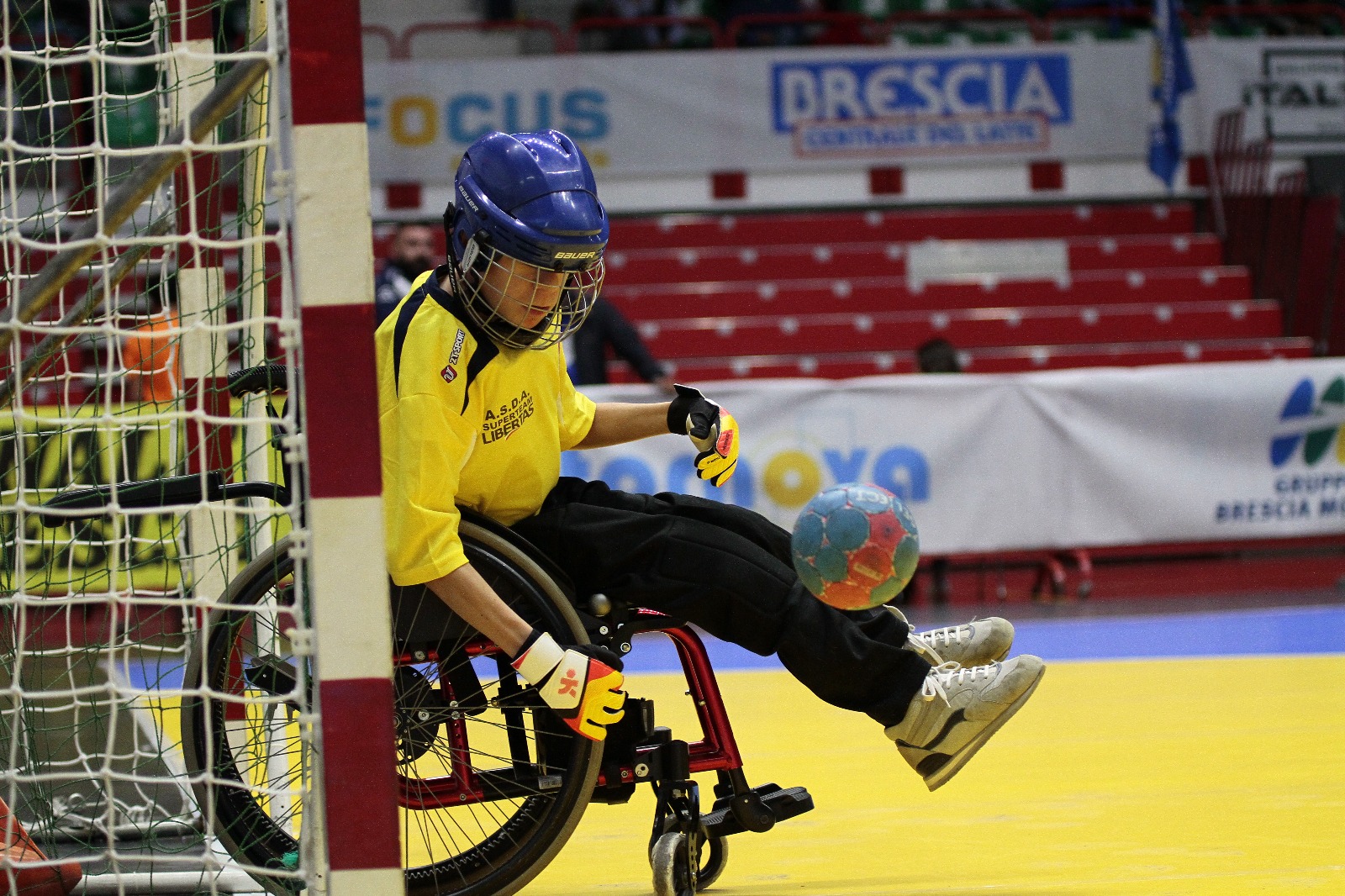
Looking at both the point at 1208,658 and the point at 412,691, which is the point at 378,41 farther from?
the point at 412,691

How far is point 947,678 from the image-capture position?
2.68m

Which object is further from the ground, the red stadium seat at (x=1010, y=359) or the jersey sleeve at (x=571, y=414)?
the jersey sleeve at (x=571, y=414)

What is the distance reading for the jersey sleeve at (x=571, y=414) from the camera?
2982 mm

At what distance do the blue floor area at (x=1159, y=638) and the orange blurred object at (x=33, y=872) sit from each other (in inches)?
125

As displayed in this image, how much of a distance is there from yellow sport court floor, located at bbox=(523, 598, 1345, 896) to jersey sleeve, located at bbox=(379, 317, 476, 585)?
2.91 ft

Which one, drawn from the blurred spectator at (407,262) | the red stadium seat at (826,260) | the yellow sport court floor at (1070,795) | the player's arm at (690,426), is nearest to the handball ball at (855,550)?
the player's arm at (690,426)

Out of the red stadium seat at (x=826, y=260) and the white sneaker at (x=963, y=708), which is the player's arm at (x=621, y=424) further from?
the red stadium seat at (x=826, y=260)

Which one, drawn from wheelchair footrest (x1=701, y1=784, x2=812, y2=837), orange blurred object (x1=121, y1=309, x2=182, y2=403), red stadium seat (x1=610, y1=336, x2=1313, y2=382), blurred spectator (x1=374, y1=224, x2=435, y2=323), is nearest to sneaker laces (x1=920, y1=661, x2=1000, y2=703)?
wheelchair footrest (x1=701, y1=784, x2=812, y2=837)

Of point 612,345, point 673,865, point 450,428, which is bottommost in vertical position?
point 612,345

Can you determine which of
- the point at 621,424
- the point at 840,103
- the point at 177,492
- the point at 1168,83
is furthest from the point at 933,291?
the point at 177,492

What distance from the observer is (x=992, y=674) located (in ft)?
8.80

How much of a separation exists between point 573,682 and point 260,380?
825mm

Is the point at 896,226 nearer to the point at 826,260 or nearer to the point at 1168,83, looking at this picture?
the point at 826,260

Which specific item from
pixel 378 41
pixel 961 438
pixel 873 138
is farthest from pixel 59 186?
pixel 961 438
